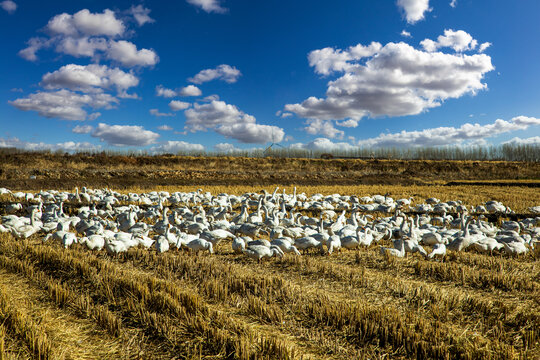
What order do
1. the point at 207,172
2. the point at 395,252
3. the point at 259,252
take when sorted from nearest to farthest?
the point at 259,252 < the point at 395,252 < the point at 207,172

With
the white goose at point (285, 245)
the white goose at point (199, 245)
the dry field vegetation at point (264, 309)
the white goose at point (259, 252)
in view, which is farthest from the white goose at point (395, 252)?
the white goose at point (199, 245)

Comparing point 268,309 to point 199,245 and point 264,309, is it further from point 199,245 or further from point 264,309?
point 199,245

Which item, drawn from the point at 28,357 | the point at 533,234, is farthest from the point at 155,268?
the point at 533,234

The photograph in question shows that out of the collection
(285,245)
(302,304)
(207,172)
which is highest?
(207,172)

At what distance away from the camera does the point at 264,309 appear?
396cm

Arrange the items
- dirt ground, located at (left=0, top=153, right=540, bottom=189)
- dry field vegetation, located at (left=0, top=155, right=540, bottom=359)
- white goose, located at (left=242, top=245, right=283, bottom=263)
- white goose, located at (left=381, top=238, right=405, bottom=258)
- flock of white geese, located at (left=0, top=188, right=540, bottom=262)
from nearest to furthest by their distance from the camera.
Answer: dry field vegetation, located at (left=0, top=155, right=540, bottom=359) < white goose, located at (left=242, top=245, right=283, bottom=263) < white goose, located at (left=381, top=238, right=405, bottom=258) < flock of white geese, located at (left=0, top=188, right=540, bottom=262) < dirt ground, located at (left=0, top=153, right=540, bottom=189)

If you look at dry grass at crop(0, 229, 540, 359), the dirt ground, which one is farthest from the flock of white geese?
the dirt ground

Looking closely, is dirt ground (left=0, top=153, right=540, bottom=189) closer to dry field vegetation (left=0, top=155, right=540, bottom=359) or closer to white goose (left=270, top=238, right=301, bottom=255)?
white goose (left=270, top=238, right=301, bottom=255)

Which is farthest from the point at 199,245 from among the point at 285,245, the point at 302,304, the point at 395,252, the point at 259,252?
the point at 395,252

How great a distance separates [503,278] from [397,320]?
2.59 meters

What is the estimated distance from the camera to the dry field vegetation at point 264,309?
10.7ft

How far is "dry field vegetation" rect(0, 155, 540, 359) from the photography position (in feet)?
10.7

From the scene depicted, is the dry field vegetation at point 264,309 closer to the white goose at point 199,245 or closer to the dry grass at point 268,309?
the dry grass at point 268,309

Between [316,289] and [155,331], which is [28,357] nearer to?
[155,331]
